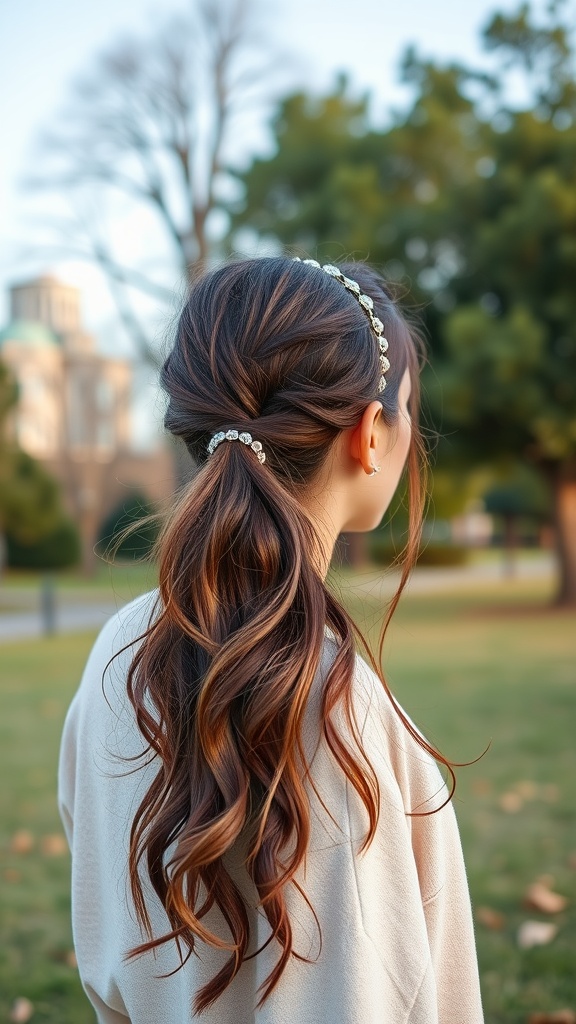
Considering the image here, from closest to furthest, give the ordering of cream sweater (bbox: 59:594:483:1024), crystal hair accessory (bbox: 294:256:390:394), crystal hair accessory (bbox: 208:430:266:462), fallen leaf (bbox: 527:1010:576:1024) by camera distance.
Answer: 1. cream sweater (bbox: 59:594:483:1024)
2. crystal hair accessory (bbox: 208:430:266:462)
3. crystal hair accessory (bbox: 294:256:390:394)
4. fallen leaf (bbox: 527:1010:576:1024)

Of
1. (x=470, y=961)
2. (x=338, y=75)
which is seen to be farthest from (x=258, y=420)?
(x=338, y=75)

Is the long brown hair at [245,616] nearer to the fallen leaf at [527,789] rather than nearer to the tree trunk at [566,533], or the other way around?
the fallen leaf at [527,789]

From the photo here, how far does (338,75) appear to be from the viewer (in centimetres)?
1750

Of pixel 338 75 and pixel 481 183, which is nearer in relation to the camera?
pixel 481 183

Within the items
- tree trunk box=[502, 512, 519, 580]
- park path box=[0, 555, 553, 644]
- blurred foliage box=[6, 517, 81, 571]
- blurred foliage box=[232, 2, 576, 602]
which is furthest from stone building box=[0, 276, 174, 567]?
blurred foliage box=[232, 2, 576, 602]

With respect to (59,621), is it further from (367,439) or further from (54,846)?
(367,439)

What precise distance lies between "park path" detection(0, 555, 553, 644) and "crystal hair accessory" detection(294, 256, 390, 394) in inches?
114

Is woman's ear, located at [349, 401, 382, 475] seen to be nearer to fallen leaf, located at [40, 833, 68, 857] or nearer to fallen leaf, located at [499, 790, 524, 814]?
fallen leaf, located at [40, 833, 68, 857]

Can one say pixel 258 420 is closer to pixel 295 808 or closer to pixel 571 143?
pixel 295 808

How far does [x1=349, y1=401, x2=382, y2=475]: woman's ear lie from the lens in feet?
4.54

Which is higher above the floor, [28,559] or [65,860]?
[65,860]

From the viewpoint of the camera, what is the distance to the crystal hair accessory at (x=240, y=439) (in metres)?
1.32

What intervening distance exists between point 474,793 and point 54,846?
225 cm

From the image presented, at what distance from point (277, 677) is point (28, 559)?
1010 inches
